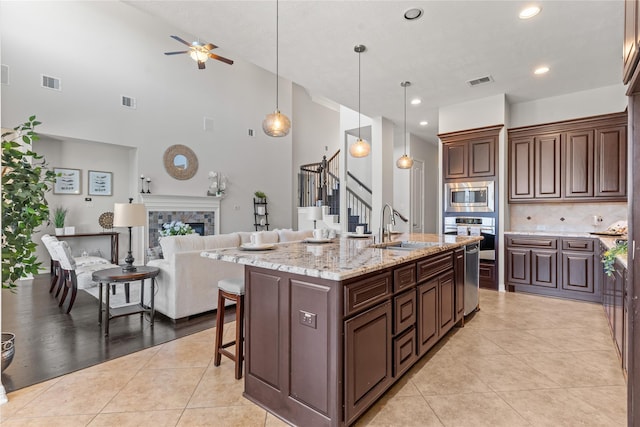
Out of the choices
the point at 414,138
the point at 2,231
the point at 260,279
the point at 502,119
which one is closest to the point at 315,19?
the point at 260,279

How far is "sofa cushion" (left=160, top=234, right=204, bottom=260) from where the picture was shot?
341 centimetres

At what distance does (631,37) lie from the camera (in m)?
1.25

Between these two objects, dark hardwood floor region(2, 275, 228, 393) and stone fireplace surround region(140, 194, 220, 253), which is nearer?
dark hardwood floor region(2, 275, 228, 393)

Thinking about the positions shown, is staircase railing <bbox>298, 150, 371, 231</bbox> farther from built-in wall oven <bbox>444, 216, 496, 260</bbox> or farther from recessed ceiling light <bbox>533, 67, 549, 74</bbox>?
recessed ceiling light <bbox>533, 67, 549, 74</bbox>

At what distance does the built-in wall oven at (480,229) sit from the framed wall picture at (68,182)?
7.38 metres

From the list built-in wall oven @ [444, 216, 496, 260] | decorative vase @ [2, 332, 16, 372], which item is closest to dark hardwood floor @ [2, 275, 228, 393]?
decorative vase @ [2, 332, 16, 372]

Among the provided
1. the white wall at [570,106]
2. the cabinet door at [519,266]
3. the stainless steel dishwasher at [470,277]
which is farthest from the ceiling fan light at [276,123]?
the white wall at [570,106]

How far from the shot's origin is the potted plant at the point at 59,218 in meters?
6.20

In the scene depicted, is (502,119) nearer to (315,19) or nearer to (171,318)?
(315,19)

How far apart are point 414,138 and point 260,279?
21.7ft

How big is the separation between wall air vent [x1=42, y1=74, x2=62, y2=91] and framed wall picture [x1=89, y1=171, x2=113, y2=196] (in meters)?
1.73

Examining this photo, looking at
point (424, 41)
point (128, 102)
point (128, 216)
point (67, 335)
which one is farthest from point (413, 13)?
point (128, 102)

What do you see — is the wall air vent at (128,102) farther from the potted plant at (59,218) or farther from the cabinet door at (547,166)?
the cabinet door at (547,166)

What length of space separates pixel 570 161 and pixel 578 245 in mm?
1216
